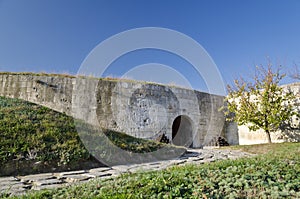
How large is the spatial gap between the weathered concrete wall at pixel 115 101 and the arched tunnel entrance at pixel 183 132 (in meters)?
0.18

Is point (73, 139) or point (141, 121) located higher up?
point (141, 121)

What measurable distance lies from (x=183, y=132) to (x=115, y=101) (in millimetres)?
4874

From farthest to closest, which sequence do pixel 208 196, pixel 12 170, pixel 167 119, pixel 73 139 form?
pixel 167 119 → pixel 73 139 → pixel 12 170 → pixel 208 196

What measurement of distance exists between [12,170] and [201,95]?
1018 cm

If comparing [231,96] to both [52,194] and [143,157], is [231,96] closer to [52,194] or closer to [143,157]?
[143,157]

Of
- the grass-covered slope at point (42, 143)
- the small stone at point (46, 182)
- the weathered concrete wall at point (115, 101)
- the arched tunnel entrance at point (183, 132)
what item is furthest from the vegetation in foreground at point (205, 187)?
the arched tunnel entrance at point (183, 132)

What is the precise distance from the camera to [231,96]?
11539mm

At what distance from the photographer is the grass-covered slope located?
516 cm

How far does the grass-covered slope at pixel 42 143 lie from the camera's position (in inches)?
203

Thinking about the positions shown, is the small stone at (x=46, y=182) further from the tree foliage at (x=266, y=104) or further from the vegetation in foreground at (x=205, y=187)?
the tree foliage at (x=266, y=104)

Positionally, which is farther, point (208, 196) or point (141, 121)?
point (141, 121)

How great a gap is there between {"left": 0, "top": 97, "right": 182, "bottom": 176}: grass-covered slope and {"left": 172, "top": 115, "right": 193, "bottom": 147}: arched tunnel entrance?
5370 millimetres

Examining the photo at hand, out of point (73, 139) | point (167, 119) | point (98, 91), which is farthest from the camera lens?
point (167, 119)

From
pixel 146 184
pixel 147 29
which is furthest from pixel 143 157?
pixel 147 29
